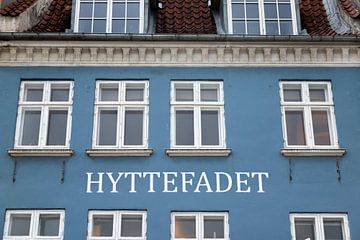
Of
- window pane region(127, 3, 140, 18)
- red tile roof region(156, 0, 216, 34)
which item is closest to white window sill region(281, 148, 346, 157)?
red tile roof region(156, 0, 216, 34)

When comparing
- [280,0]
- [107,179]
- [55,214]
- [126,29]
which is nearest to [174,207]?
[107,179]

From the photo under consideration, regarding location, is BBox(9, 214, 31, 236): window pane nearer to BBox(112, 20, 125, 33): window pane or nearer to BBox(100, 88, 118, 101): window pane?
BBox(100, 88, 118, 101): window pane

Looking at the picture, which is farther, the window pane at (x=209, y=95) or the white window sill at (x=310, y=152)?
the window pane at (x=209, y=95)

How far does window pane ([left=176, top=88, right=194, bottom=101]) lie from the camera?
50.4 feet

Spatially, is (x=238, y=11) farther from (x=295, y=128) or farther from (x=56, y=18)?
(x=56, y=18)

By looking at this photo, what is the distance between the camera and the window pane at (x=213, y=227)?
45.7ft

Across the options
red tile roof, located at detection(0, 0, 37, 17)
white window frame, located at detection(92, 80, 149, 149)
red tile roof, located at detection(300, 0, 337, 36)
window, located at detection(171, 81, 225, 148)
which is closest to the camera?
white window frame, located at detection(92, 80, 149, 149)

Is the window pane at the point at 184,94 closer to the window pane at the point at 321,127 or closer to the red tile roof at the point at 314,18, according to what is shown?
the window pane at the point at 321,127

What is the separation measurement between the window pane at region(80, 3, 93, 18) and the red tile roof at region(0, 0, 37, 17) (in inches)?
55.4

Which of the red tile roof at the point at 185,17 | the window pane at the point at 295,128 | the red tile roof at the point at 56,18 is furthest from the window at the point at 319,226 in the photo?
the red tile roof at the point at 56,18

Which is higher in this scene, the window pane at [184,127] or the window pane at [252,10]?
the window pane at [252,10]

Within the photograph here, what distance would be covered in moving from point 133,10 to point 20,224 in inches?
239

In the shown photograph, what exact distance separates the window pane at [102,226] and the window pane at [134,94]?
297 cm

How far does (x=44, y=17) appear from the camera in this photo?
16.8 meters
